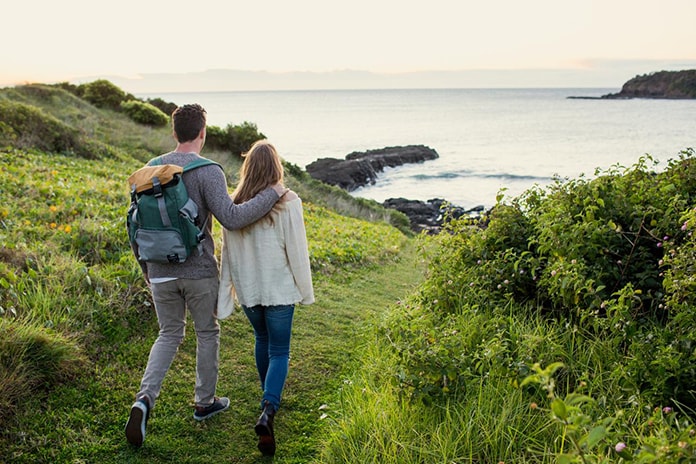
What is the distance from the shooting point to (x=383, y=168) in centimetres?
6116

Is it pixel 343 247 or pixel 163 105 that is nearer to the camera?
pixel 343 247

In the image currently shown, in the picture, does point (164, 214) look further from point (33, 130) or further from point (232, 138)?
point (232, 138)

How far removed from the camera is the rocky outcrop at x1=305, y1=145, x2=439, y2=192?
50094 mm

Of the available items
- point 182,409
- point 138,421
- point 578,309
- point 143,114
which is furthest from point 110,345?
point 143,114

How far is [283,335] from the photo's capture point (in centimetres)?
458

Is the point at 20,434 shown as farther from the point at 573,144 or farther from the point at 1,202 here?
the point at 573,144

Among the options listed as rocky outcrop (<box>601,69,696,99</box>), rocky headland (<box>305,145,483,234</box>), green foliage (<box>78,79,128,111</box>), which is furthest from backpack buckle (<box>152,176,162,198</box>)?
rocky outcrop (<box>601,69,696,99</box>)

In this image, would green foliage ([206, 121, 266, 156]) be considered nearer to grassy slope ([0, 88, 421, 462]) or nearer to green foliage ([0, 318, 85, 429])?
grassy slope ([0, 88, 421, 462])

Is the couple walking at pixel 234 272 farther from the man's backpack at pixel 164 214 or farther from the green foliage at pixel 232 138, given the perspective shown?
the green foliage at pixel 232 138

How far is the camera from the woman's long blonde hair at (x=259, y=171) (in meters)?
4.32

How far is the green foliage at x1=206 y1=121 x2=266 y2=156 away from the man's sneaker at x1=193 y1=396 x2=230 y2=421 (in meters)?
26.0

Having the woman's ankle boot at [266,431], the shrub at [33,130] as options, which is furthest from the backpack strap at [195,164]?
the shrub at [33,130]

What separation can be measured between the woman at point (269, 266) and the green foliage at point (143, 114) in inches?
1185

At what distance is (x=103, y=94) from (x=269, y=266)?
3519 cm
